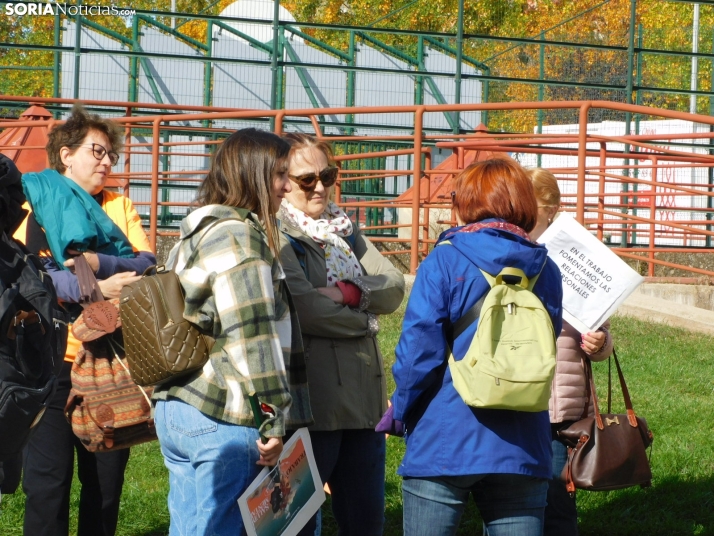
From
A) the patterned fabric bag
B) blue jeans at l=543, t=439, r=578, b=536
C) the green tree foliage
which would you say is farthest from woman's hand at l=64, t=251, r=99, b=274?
the green tree foliage

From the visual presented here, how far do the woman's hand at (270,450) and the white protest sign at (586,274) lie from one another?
1.36 meters

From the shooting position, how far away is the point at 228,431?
2.82 meters

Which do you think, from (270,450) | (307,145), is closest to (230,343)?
(270,450)

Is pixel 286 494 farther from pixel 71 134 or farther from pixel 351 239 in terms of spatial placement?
pixel 71 134

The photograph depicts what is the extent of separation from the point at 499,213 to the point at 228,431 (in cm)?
104

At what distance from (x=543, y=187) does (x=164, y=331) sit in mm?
1785

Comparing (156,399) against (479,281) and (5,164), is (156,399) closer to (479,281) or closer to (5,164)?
(5,164)

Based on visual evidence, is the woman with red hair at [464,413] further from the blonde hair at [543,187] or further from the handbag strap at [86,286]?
the handbag strap at [86,286]

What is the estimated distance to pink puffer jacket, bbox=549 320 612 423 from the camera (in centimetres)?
384

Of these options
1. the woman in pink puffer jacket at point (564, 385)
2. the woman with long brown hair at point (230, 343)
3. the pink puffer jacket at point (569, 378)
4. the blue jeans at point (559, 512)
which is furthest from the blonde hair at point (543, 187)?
the woman with long brown hair at point (230, 343)

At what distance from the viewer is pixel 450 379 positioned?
3.02 metres

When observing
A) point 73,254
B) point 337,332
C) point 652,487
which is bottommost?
point 652,487

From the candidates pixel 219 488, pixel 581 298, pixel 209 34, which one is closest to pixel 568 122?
pixel 209 34

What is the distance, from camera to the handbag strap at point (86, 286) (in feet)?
11.8
